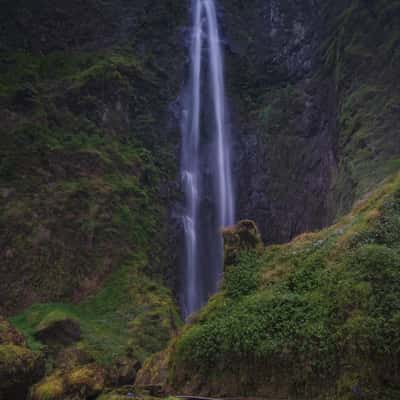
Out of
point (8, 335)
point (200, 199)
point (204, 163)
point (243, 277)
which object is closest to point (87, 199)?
point (200, 199)

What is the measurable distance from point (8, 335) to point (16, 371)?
1215mm

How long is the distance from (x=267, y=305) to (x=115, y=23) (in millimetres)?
29781

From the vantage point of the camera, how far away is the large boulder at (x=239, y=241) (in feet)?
34.0

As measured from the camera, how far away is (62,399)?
739cm

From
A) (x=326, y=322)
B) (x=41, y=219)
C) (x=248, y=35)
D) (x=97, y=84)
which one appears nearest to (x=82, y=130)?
(x=97, y=84)

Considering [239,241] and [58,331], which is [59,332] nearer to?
[58,331]

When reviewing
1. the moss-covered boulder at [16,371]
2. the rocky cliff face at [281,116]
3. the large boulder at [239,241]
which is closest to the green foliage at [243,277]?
the large boulder at [239,241]

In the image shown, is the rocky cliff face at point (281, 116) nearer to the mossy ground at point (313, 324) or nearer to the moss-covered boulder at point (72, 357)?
the mossy ground at point (313, 324)

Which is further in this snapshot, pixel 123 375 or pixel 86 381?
pixel 123 375

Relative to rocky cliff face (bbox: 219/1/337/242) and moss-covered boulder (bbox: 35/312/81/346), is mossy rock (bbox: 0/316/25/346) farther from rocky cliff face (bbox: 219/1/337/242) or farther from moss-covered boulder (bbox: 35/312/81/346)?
rocky cliff face (bbox: 219/1/337/242)

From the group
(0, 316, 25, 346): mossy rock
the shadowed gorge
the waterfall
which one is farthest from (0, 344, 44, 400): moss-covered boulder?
the waterfall

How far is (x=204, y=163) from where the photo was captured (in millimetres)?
27750

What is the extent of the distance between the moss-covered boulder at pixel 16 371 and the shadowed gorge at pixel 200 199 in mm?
34

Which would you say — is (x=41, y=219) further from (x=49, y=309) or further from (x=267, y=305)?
(x=267, y=305)
